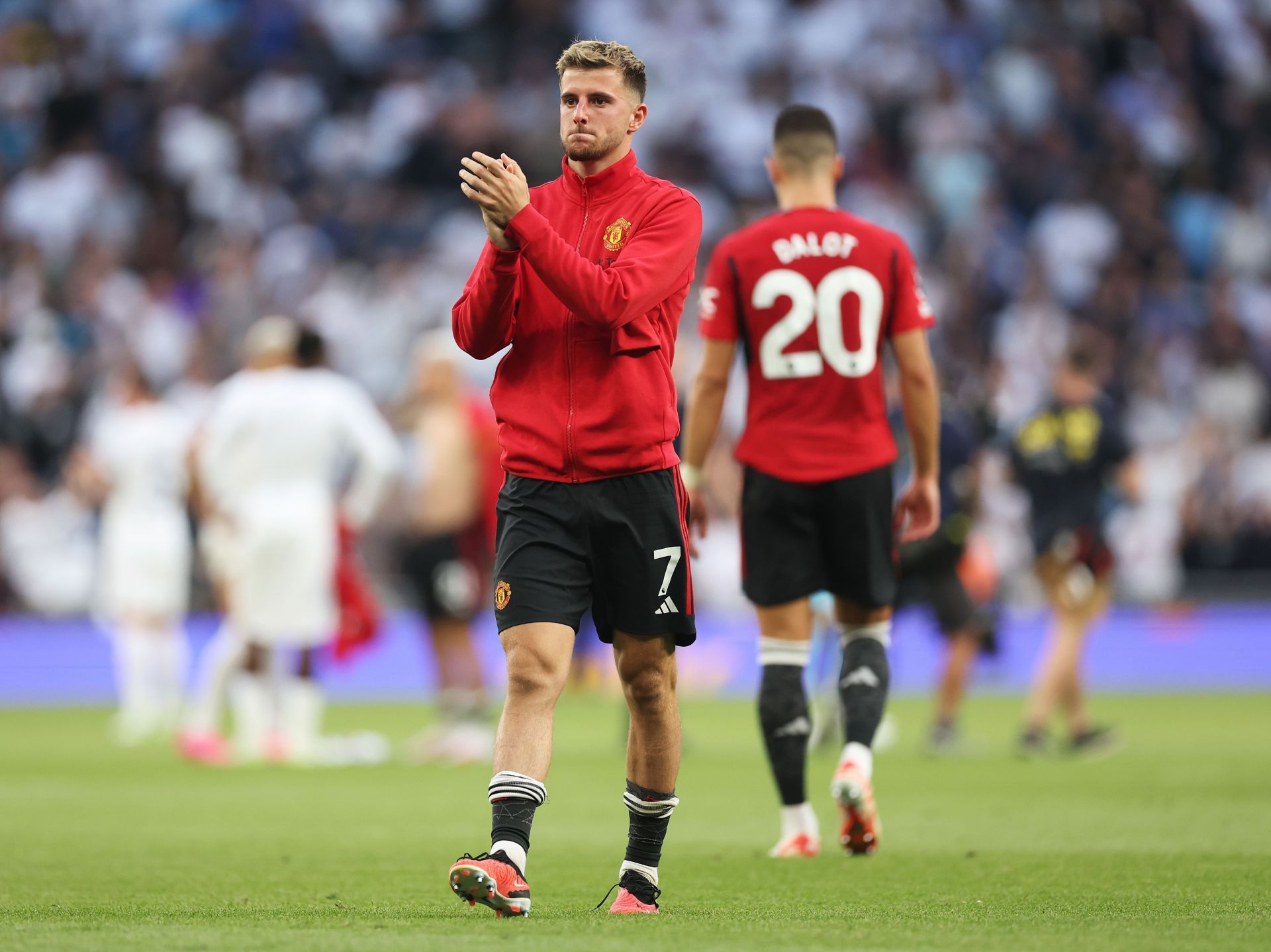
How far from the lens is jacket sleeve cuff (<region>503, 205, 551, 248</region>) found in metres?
5.00

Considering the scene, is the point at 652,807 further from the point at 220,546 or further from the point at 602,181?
the point at 220,546

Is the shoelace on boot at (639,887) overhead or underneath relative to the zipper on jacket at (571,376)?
underneath

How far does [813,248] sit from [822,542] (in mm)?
1077

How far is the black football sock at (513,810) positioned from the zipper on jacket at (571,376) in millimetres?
802

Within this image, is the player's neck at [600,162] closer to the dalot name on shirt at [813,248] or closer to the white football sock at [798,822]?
the dalot name on shirt at [813,248]

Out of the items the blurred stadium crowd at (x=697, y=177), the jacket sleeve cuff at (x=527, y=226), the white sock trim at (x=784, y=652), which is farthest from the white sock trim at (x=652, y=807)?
the blurred stadium crowd at (x=697, y=177)

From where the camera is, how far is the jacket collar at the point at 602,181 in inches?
214

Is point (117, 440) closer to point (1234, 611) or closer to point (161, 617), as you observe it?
point (161, 617)

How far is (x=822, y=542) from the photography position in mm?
7238

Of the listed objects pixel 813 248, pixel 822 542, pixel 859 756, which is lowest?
pixel 859 756

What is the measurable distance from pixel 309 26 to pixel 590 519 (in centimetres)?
1952

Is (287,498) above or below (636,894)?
above

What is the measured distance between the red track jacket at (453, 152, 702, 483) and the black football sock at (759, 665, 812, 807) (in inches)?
76.6

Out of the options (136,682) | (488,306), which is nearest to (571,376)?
(488,306)
